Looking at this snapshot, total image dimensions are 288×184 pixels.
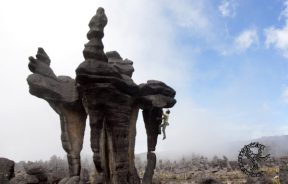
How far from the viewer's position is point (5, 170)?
98.3 ft

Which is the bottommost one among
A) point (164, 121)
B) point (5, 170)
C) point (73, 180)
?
point (73, 180)

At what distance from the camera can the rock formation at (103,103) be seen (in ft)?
82.9

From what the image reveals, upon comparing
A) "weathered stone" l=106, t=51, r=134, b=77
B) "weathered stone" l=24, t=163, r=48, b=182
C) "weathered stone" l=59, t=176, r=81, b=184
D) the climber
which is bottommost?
"weathered stone" l=59, t=176, r=81, b=184

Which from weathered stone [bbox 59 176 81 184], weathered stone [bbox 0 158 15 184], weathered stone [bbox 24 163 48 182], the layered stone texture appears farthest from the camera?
weathered stone [bbox 24 163 48 182]

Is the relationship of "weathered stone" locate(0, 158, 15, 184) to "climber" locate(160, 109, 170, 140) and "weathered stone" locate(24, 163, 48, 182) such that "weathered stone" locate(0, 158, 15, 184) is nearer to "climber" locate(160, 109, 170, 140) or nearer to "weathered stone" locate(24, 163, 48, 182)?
"weathered stone" locate(24, 163, 48, 182)

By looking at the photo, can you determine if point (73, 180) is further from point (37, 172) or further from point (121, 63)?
point (121, 63)

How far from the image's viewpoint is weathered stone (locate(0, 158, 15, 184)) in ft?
97.1

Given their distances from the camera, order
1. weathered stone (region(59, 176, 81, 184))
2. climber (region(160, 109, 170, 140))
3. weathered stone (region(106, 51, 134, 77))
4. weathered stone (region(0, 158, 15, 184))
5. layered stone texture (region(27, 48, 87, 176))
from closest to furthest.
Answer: weathered stone (region(59, 176, 81, 184)), layered stone texture (region(27, 48, 87, 176)), weathered stone (region(0, 158, 15, 184)), weathered stone (region(106, 51, 134, 77)), climber (region(160, 109, 170, 140))

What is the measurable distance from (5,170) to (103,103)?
32.9ft

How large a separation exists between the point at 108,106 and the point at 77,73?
109 inches

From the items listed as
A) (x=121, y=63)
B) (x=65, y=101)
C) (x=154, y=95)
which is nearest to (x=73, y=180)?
(x=65, y=101)

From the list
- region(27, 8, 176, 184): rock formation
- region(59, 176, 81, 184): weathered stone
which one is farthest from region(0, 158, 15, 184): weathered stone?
region(59, 176, 81, 184): weathered stone

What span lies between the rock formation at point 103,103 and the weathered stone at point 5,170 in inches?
180

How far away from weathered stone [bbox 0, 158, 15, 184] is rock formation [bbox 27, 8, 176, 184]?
4.57 metres
